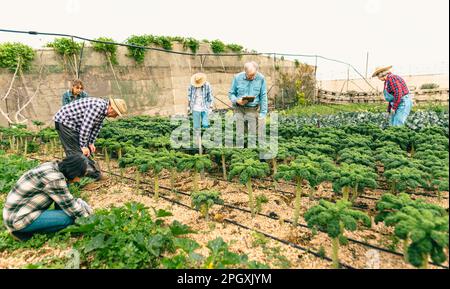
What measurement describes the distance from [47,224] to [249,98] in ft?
13.6

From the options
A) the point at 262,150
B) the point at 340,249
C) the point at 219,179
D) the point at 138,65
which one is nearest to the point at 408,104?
the point at 262,150

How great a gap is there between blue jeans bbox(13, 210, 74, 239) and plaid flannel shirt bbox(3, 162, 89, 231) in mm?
72

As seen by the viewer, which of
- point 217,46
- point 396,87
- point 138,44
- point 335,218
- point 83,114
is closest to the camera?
point 335,218

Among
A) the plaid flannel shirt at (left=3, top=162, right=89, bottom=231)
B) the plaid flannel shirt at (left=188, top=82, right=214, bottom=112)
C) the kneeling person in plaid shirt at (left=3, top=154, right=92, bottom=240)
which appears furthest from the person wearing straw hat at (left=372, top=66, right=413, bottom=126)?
the plaid flannel shirt at (left=3, top=162, right=89, bottom=231)

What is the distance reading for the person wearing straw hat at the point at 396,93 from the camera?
696 cm

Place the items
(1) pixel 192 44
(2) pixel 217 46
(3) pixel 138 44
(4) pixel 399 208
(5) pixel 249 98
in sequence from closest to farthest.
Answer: (4) pixel 399 208, (5) pixel 249 98, (3) pixel 138 44, (1) pixel 192 44, (2) pixel 217 46

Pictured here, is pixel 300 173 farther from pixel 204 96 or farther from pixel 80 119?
pixel 204 96

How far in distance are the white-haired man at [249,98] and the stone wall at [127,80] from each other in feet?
20.4

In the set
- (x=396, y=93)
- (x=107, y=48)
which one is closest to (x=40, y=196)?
(x=396, y=93)

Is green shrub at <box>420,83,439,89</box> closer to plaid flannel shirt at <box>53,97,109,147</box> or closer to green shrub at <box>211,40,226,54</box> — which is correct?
green shrub at <box>211,40,226,54</box>

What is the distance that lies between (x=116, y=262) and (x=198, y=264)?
2.50 ft

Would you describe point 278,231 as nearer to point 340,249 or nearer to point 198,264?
point 340,249

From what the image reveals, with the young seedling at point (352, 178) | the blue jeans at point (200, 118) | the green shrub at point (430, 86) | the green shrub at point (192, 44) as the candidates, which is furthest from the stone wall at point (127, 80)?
the green shrub at point (430, 86)

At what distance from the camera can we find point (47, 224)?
11.7 feet
